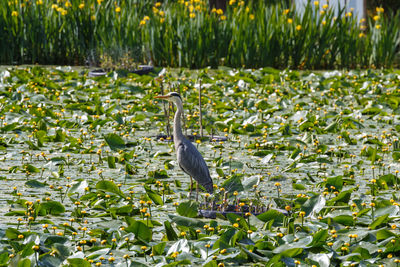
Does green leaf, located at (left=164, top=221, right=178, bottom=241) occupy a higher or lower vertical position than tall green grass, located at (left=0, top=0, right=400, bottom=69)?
lower

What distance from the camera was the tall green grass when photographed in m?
9.84

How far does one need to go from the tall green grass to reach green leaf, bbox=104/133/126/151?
15.2ft

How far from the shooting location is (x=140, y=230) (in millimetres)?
3080

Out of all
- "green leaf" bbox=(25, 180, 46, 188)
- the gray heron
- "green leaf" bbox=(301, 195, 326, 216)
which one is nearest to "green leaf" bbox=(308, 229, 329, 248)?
"green leaf" bbox=(301, 195, 326, 216)

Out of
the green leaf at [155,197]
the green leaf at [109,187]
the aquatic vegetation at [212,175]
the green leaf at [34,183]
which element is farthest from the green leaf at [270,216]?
the green leaf at [34,183]

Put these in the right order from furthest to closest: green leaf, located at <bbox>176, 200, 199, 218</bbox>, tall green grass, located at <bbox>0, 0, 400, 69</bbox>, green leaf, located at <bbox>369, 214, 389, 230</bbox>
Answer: tall green grass, located at <bbox>0, 0, 400, 69</bbox> → green leaf, located at <bbox>176, 200, 199, 218</bbox> → green leaf, located at <bbox>369, 214, 389, 230</bbox>

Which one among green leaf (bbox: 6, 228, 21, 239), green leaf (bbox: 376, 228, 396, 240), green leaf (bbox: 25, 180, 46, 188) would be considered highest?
green leaf (bbox: 25, 180, 46, 188)

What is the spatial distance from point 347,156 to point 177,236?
2263 mm

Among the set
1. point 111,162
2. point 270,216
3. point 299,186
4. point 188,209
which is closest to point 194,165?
point 188,209

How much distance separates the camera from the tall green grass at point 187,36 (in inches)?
388

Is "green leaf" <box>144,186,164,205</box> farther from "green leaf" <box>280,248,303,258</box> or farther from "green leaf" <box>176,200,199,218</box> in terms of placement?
"green leaf" <box>280,248,303,258</box>

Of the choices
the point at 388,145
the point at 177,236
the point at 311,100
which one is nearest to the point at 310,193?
the point at 177,236

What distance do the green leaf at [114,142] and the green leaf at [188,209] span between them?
1.73m

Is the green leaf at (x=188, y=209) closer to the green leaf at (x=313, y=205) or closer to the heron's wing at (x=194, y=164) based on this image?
the heron's wing at (x=194, y=164)
